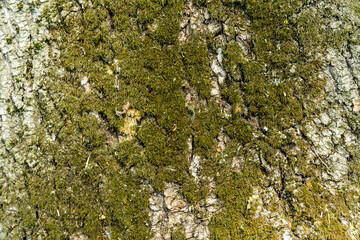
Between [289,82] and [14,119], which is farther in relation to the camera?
[289,82]

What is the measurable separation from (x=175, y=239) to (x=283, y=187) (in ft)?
3.06

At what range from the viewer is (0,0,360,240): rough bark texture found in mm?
1974

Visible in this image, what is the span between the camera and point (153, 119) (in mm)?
2053

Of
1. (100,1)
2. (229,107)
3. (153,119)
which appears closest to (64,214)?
(153,119)

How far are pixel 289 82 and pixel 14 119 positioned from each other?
2136mm

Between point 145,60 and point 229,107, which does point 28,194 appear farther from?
point 229,107

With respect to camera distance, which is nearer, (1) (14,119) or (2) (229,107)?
(1) (14,119)

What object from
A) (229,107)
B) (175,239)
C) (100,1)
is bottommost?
(175,239)

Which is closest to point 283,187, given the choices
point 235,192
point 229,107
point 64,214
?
point 235,192

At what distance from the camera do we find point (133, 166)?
6.65 ft

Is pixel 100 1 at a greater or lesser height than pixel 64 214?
greater

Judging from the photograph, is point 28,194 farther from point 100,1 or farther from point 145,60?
point 100,1

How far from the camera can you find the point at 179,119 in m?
2.06

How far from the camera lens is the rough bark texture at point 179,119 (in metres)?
1.97
